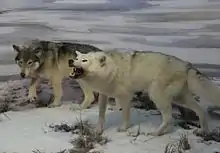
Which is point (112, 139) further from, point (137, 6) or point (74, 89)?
point (137, 6)

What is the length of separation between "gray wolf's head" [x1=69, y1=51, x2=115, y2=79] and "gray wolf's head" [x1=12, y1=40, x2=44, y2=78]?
449 mm

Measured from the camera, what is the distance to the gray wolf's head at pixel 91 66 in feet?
6.77

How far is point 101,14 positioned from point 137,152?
2.93ft

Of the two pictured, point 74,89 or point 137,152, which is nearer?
point 137,152

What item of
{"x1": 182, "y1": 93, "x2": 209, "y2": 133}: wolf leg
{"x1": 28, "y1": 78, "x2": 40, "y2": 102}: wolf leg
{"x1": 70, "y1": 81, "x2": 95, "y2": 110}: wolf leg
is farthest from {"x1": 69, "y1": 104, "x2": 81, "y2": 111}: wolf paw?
{"x1": 182, "y1": 93, "x2": 209, "y2": 133}: wolf leg

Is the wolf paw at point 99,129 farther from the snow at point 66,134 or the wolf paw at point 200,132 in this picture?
the wolf paw at point 200,132

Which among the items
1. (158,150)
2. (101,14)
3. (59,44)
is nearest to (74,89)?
(59,44)

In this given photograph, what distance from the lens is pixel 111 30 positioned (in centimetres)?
259

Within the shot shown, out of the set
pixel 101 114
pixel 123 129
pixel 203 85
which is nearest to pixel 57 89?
pixel 101 114

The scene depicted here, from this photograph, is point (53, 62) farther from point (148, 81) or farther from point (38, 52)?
point (148, 81)

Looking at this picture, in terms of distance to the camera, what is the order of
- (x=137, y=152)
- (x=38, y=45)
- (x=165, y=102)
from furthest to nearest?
(x=38, y=45)
(x=165, y=102)
(x=137, y=152)

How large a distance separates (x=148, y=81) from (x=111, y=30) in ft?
1.69

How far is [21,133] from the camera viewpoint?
2.20 m

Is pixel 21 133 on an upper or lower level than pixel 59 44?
lower
